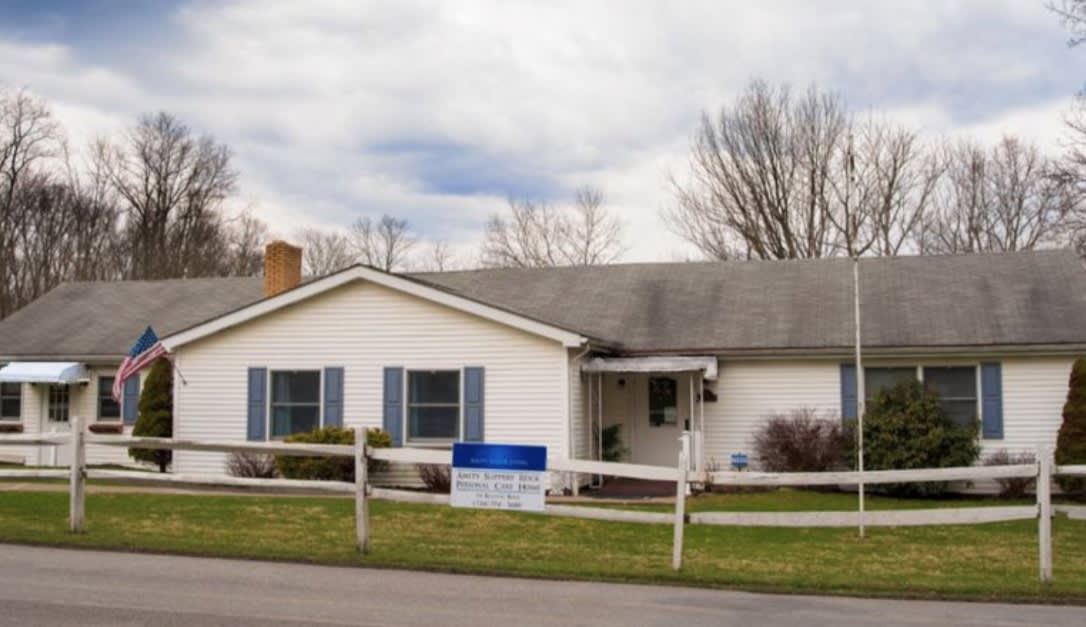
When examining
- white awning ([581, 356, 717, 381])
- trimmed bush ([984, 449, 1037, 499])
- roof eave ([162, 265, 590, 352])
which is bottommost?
trimmed bush ([984, 449, 1037, 499])

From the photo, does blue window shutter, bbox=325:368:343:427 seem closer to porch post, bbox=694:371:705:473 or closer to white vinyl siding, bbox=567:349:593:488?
white vinyl siding, bbox=567:349:593:488

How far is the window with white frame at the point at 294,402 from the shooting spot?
72.2 feet

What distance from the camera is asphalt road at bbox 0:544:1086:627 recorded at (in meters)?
8.70

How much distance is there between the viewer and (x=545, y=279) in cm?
2769

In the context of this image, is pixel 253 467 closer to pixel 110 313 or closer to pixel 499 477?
pixel 110 313

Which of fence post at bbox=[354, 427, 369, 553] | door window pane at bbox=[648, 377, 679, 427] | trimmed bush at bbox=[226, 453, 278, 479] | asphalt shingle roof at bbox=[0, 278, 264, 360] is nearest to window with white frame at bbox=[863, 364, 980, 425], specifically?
door window pane at bbox=[648, 377, 679, 427]

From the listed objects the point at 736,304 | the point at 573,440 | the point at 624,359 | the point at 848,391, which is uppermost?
the point at 736,304

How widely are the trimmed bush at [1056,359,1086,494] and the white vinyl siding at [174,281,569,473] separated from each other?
849cm

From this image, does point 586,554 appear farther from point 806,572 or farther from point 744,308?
point 744,308

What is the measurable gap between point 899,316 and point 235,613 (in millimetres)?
17057

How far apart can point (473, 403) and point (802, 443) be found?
606 cm

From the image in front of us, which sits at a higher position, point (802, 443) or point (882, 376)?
point (882, 376)

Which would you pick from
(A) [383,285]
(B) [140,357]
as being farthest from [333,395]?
(B) [140,357]

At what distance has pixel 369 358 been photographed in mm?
21688
